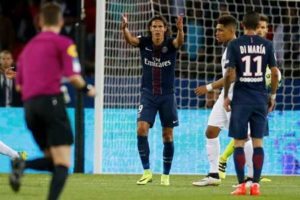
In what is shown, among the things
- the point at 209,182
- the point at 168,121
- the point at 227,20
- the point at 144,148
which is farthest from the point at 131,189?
the point at 227,20

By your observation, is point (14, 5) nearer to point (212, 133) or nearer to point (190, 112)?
point (190, 112)

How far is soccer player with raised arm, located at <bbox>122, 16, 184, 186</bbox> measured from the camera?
1348 centimetres

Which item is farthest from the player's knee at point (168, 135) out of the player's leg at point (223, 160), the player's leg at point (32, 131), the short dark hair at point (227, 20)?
the player's leg at point (32, 131)

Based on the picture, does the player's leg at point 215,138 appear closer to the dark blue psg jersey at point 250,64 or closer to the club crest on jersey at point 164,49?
the club crest on jersey at point 164,49

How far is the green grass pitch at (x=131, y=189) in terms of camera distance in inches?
443

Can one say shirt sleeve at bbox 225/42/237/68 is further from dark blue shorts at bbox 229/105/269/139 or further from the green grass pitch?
the green grass pitch

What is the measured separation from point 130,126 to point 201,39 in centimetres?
270

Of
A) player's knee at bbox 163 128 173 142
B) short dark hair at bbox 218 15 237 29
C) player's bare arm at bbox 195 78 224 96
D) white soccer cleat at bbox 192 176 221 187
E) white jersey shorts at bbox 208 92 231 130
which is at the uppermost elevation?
short dark hair at bbox 218 15 237 29

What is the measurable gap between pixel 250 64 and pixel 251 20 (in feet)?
1.60

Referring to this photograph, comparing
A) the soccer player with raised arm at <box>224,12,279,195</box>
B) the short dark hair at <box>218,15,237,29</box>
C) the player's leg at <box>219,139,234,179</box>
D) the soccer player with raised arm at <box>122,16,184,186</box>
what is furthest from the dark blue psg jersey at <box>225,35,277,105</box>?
the player's leg at <box>219,139,234,179</box>

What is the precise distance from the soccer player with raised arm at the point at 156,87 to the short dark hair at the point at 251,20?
205 centimetres

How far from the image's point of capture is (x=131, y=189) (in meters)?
12.4

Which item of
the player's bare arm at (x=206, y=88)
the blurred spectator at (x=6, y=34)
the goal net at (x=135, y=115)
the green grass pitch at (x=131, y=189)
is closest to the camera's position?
the green grass pitch at (x=131, y=189)

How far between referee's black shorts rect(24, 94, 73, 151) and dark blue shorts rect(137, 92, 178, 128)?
4446mm
